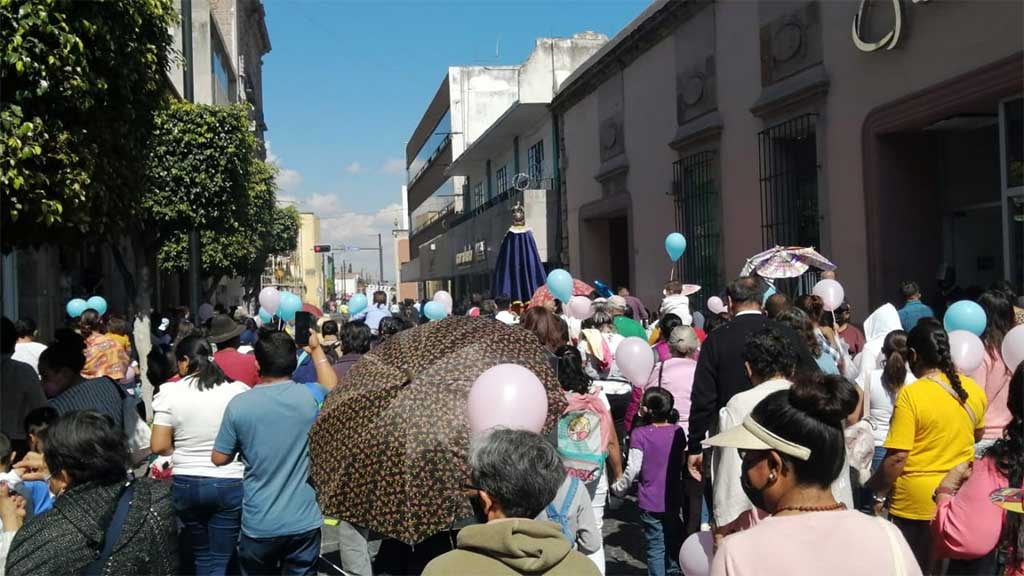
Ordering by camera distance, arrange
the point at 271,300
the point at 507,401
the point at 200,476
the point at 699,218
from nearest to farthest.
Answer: the point at 507,401, the point at 200,476, the point at 271,300, the point at 699,218

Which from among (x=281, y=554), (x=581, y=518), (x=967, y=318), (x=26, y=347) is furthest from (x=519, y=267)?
(x=581, y=518)

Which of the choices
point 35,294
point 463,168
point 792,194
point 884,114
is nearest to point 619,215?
point 792,194

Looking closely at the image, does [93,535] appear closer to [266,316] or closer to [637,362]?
[637,362]

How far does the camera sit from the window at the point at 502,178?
1148 inches

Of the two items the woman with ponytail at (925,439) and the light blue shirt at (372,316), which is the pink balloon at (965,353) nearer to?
the woman with ponytail at (925,439)

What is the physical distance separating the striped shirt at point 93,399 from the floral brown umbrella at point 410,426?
223 cm

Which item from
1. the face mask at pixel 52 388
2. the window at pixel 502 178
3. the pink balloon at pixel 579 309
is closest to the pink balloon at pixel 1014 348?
the pink balloon at pixel 579 309

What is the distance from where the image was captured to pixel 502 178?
98.0ft

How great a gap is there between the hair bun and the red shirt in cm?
536

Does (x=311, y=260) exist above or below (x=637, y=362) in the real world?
above

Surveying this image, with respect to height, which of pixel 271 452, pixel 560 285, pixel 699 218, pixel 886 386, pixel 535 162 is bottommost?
pixel 271 452

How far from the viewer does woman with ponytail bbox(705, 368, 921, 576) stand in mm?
2123

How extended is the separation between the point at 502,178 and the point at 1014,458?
27.1 m

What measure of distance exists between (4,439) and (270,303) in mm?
6479
